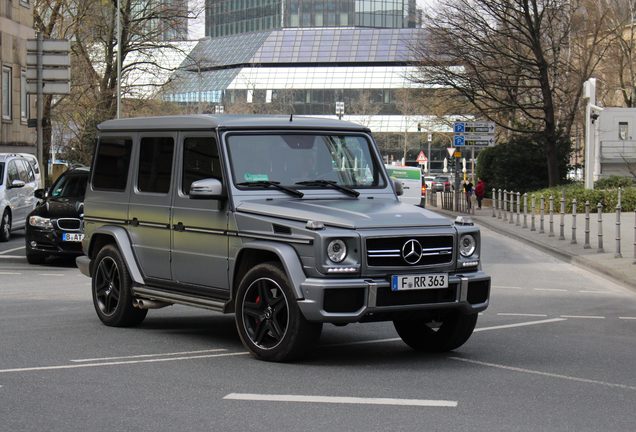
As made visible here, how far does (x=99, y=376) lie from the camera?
8.71m

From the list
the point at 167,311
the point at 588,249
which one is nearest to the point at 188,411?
the point at 167,311

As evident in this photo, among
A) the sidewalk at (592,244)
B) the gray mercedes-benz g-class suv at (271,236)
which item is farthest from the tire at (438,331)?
the sidewalk at (592,244)

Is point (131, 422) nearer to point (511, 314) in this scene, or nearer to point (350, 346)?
point (350, 346)

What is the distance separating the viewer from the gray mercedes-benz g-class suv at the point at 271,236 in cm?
904

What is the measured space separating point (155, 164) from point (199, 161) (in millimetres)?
791

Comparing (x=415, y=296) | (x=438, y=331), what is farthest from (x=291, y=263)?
(x=438, y=331)

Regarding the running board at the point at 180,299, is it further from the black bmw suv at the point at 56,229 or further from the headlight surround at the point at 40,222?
the headlight surround at the point at 40,222

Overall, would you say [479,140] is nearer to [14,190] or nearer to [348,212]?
[14,190]

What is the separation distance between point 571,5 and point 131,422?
46499 mm

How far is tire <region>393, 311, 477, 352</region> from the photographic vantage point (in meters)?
9.88

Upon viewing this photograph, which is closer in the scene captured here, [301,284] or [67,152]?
[301,284]

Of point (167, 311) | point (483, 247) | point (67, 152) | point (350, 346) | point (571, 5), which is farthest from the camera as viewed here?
point (67, 152)

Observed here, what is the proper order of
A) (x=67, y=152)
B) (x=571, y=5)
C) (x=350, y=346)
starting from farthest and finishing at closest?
1. (x=67, y=152)
2. (x=571, y=5)
3. (x=350, y=346)

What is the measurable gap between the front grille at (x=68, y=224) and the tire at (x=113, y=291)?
887 cm
